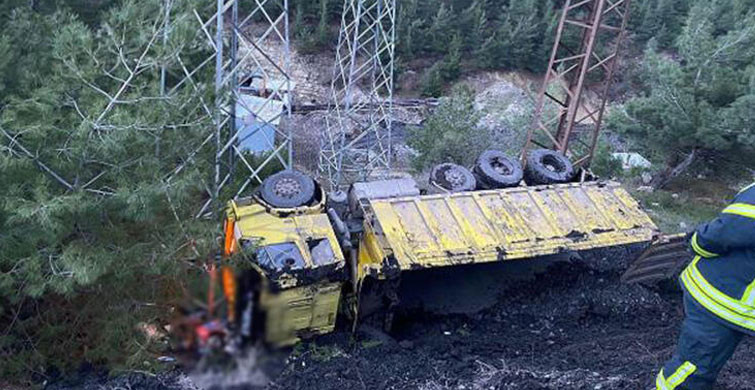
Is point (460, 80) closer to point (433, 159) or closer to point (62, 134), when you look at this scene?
point (433, 159)

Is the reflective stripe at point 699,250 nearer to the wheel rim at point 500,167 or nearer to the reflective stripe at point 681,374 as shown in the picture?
the reflective stripe at point 681,374

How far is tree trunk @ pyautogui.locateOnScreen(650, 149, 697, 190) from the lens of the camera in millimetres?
13648

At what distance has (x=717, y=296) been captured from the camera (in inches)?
188

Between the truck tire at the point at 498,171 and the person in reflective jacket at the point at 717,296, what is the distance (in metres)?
3.79

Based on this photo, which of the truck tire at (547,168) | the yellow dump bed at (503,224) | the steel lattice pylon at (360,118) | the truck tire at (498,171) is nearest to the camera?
the yellow dump bed at (503,224)

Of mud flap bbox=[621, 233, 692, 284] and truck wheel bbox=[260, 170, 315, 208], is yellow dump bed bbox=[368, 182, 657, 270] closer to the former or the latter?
mud flap bbox=[621, 233, 692, 284]

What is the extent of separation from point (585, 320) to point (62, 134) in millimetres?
6136

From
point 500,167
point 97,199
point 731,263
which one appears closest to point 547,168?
point 500,167

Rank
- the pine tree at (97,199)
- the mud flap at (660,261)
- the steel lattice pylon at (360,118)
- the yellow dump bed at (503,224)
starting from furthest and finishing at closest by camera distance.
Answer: the steel lattice pylon at (360,118), the mud flap at (660,261), the yellow dump bed at (503,224), the pine tree at (97,199)

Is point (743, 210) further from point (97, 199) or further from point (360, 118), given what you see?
point (360, 118)

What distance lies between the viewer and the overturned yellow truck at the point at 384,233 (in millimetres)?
6828

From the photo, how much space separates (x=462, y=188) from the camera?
28.0 feet

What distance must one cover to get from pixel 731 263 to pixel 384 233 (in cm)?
345

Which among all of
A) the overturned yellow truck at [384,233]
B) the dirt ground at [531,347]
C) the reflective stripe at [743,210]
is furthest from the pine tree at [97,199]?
the reflective stripe at [743,210]
